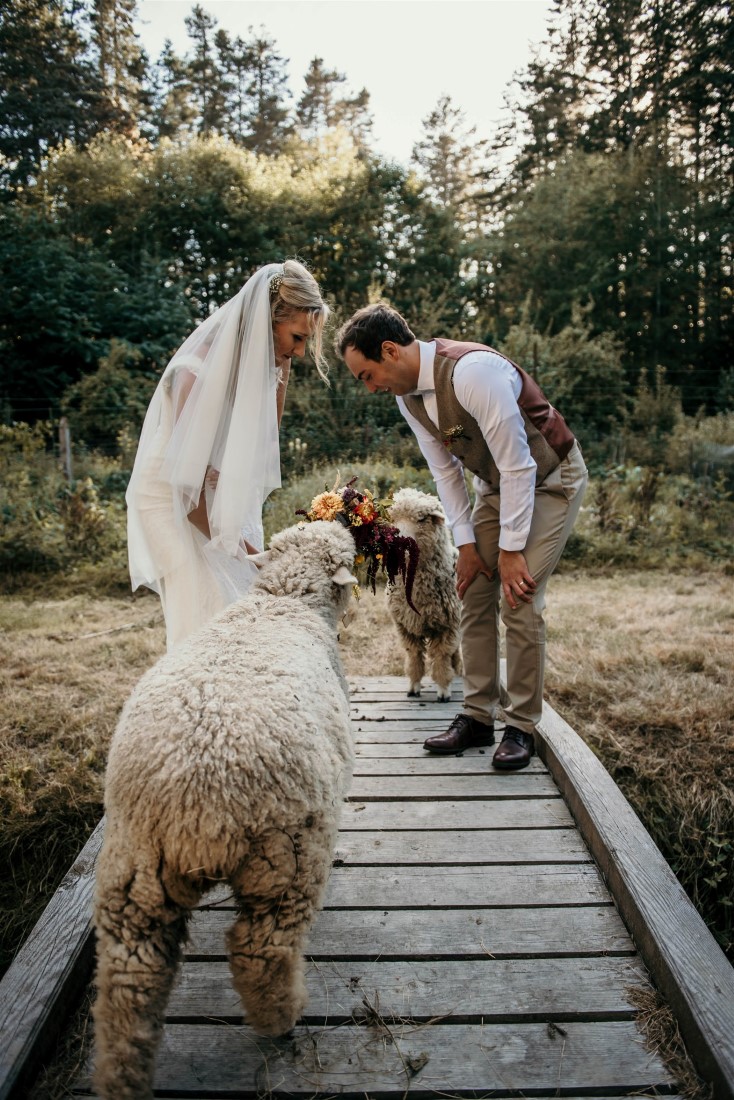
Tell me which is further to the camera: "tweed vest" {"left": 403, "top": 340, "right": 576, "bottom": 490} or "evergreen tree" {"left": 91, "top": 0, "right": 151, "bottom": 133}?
"evergreen tree" {"left": 91, "top": 0, "right": 151, "bottom": 133}

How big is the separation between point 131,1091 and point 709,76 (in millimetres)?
23436

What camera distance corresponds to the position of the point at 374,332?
3.00m

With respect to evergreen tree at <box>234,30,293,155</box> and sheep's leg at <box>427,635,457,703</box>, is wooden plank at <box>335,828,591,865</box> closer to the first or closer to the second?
sheep's leg at <box>427,635,457,703</box>

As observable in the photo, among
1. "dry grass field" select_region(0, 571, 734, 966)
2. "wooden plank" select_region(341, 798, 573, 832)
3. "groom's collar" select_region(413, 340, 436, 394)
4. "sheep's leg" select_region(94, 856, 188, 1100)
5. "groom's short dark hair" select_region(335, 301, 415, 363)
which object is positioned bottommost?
"dry grass field" select_region(0, 571, 734, 966)

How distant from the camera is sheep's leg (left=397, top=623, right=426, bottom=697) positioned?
13.5 feet

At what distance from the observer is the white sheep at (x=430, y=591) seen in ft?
12.9

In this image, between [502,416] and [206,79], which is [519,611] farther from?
[206,79]

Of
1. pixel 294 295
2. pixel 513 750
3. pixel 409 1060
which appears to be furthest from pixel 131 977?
pixel 294 295

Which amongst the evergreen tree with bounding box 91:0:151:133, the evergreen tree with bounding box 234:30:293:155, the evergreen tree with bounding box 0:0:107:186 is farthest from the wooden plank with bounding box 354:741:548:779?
the evergreen tree with bounding box 234:30:293:155

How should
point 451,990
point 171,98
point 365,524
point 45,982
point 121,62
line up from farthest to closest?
point 171,98
point 121,62
point 365,524
point 451,990
point 45,982

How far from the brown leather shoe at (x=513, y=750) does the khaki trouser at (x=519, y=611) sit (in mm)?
45

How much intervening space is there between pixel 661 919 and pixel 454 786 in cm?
114

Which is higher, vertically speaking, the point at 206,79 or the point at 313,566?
the point at 206,79

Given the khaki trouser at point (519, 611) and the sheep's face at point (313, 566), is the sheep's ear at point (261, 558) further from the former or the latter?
the khaki trouser at point (519, 611)
